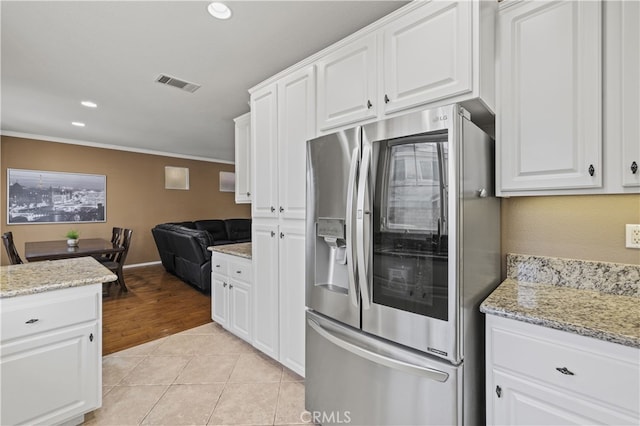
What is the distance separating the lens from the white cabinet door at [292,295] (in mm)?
2059

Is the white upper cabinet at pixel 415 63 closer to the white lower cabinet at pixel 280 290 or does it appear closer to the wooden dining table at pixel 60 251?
the white lower cabinet at pixel 280 290

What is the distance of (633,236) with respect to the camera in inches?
54.0

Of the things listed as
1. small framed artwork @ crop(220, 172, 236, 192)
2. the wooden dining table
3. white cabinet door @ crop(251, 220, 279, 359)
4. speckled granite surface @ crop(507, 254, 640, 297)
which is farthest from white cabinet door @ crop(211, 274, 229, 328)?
small framed artwork @ crop(220, 172, 236, 192)

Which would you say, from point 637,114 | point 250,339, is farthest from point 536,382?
point 250,339

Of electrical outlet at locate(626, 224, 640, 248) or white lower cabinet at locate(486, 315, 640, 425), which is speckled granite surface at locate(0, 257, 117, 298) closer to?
white lower cabinet at locate(486, 315, 640, 425)

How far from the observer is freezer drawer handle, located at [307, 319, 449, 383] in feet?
3.98

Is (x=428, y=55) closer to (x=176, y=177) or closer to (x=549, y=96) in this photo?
(x=549, y=96)

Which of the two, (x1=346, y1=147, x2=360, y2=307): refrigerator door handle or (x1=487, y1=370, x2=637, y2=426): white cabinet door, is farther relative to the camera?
(x1=346, y1=147, x2=360, y2=307): refrigerator door handle

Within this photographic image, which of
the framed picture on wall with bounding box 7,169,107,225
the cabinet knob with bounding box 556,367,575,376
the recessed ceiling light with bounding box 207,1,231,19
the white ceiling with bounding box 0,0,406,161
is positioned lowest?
the cabinet knob with bounding box 556,367,575,376

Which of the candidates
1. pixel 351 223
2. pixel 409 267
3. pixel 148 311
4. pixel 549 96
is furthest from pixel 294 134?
pixel 148 311

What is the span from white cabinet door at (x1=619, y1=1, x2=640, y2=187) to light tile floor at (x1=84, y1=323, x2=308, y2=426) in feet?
6.96

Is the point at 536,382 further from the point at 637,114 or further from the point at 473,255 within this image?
the point at 637,114

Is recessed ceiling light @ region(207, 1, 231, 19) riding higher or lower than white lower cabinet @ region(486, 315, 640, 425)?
higher

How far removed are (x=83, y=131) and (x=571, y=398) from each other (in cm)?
649
